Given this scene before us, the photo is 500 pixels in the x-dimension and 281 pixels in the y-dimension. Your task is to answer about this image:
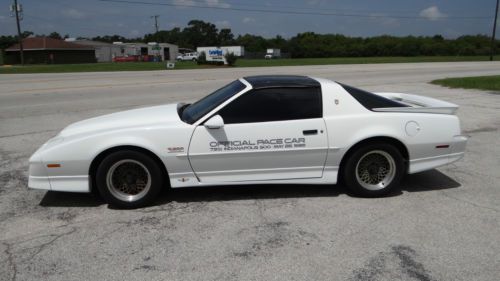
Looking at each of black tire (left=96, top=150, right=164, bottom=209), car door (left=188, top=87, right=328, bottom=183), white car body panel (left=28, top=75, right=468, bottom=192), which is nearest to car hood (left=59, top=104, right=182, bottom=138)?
white car body panel (left=28, top=75, right=468, bottom=192)

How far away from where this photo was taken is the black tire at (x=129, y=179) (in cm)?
426

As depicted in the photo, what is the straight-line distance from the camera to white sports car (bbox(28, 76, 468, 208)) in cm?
430

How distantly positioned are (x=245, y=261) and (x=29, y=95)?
1374cm

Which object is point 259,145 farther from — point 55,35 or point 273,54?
point 55,35

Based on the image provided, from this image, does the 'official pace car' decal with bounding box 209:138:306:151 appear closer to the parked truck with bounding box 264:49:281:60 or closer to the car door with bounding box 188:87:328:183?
the car door with bounding box 188:87:328:183

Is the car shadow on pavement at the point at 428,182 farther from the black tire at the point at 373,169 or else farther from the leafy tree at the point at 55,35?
the leafy tree at the point at 55,35

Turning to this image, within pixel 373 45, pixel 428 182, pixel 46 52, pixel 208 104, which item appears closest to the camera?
pixel 208 104

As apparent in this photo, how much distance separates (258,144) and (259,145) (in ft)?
0.05

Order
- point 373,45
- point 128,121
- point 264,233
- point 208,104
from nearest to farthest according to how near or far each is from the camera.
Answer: point 264,233
point 128,121
point 208,104
point 373,45

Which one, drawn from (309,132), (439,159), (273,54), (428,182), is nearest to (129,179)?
(309,132)

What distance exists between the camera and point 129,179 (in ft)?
14.4

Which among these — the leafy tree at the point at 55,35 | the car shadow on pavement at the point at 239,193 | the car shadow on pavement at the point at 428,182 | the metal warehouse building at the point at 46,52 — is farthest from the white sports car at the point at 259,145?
the leafy tree at the point at 55,35

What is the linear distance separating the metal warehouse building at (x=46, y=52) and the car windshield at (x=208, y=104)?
208ft

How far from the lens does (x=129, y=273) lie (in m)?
3.20
